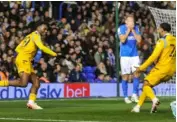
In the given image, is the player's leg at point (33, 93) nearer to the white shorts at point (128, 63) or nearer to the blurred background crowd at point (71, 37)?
the white shorts at point (128, 63)

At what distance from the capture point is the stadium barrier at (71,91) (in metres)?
21.2

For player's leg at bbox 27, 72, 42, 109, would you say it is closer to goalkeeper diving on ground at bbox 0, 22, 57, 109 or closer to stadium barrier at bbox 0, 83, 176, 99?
goalkeeper diving on ground at bbox 0, 22, 57, 109

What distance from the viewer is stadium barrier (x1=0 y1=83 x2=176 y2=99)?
21.2m

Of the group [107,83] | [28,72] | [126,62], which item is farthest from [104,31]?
[28,72]

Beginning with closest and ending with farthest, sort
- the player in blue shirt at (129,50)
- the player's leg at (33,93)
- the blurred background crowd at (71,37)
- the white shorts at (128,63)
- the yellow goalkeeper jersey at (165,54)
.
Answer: the yellow goalkeeper jersey at (165,54)
the player's leg at (33,93)
the player in blue shirt at (129,50)
the white shorts at (128,63)
the blurred background crowd at (71,37)

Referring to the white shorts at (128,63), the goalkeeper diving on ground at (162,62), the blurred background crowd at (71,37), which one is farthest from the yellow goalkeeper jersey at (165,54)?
the blurred background crowd at (71,37)

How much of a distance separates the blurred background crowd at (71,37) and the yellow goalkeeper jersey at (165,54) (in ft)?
26.7

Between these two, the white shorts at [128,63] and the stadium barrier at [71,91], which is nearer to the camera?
the white shorts at [128,63]

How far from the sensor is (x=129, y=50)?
1825cm

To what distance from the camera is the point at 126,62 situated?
725 inches

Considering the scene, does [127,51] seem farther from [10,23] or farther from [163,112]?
[10,23]

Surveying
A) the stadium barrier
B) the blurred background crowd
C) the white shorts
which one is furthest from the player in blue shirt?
the stadium barrier

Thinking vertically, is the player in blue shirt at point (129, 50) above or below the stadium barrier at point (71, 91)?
above

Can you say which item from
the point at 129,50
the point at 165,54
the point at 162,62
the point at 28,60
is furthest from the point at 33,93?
the point at 129,50
